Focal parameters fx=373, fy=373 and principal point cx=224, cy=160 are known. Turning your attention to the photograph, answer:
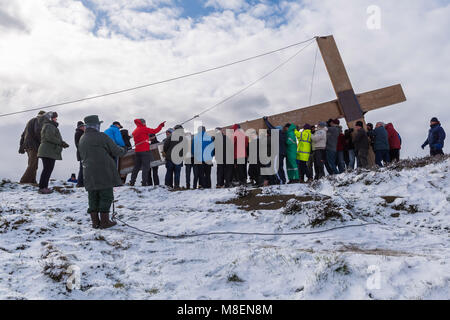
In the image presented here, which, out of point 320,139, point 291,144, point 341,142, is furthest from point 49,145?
point 341,142

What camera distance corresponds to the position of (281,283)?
4461 millimetres

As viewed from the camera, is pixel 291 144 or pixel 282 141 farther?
pixel 291 144

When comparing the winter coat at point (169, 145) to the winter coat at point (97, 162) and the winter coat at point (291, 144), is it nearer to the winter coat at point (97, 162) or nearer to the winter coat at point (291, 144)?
the winter coat at point (291, 144)

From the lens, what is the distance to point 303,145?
39.8 ft

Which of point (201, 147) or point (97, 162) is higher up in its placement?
point (201, 147)

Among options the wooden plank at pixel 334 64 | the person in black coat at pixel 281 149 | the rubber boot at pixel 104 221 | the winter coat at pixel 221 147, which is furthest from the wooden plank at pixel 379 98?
the rubber boot at pixel 104 221

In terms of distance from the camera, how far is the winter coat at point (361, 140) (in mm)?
11914

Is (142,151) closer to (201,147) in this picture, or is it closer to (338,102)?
(201,147)

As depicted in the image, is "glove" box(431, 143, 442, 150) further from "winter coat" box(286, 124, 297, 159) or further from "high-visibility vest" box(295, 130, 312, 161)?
"winter coat" box(286, 124, 297, 159)

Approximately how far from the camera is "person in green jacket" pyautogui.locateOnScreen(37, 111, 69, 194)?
989cm

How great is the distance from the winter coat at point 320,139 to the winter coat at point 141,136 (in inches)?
208

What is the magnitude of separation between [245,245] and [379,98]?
28.7ft
